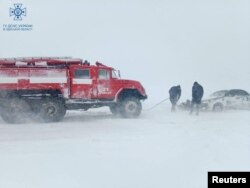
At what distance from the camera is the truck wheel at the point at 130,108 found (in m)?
9.31

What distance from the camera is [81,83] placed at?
9000 millimetres

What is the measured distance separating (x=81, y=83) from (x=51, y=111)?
99 centimetres

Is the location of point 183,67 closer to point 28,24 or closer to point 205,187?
point 28,24

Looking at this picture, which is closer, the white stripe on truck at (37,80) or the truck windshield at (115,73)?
the white stripe on truck at (37,80)

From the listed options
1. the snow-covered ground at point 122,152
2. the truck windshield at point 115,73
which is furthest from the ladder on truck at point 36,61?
the snow-covered ground at point 122,152

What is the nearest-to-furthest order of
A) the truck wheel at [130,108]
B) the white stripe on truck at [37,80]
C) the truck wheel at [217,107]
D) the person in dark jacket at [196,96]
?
1. the white stripe on truck at [37,80]
2. the person in dark jacket at [196,96]
3. the truck wheel at [130,108]
4. the truck wheel at [217,107]

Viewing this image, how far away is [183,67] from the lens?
26.6ft

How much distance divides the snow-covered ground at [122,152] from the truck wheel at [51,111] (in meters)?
0.39

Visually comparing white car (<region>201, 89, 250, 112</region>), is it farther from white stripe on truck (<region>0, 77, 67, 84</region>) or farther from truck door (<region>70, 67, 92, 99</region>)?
white stripe on truck (<region>0, 77, 67, 84</region>)

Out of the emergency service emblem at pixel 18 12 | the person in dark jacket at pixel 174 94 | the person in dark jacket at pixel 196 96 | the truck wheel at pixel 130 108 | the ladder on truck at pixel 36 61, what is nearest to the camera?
the emergency service emblem at pixel 18 12

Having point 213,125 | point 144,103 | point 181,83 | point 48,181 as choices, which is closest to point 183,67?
point 181,83

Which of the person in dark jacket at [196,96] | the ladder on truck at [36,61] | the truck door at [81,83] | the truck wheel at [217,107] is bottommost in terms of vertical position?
the truck wheel at [217,107]

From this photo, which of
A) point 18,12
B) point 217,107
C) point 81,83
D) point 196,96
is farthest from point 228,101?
point 18,12

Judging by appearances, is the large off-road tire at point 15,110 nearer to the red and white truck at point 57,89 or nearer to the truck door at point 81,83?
the red and white truck at point 57,89
